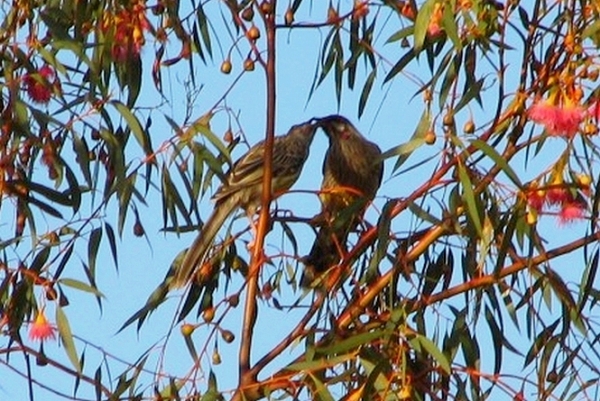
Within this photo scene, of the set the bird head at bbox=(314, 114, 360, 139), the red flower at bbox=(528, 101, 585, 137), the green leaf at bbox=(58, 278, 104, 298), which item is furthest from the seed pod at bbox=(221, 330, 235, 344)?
the bird head at bbox=(314, 114, 360, 139)

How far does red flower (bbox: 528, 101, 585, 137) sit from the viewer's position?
3660 millimetres

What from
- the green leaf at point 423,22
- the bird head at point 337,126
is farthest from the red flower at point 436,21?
the bird head at point 337,126

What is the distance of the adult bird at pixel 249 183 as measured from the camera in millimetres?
4449

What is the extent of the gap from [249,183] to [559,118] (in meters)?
1.46

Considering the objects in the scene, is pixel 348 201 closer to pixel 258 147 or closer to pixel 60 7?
pixel 258 147

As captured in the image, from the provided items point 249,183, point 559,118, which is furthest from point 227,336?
point 249,183

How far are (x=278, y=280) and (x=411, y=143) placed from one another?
0.73 metres

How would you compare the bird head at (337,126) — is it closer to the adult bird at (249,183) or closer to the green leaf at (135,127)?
the adult bird at (249,183)

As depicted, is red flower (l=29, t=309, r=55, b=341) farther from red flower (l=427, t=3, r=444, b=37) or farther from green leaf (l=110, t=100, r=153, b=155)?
red flower (l=427, t=3, r=444, b=37)

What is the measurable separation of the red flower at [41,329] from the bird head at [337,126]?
242cm

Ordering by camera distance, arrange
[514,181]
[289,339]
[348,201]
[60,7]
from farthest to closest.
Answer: [348,201] < [60,7] < [289,339] < [514,181]

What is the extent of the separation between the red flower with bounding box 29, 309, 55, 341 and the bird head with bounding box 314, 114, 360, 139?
2.42 metres

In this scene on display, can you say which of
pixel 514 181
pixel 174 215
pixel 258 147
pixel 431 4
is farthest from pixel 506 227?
pixel 258 147

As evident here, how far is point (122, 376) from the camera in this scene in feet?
13.2
